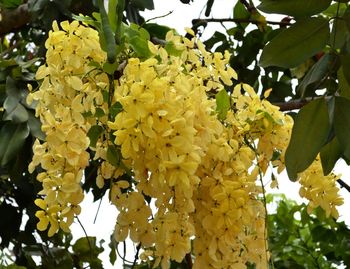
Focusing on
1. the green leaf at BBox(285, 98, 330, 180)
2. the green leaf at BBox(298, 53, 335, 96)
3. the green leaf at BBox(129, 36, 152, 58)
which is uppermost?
the green leaf at BBox(129, 36, 152, 58)

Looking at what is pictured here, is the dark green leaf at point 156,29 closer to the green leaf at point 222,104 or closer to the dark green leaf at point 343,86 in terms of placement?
the green leaf at point 222,104

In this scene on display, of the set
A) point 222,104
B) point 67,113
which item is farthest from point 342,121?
point 67,113

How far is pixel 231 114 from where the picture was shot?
81 centimetres

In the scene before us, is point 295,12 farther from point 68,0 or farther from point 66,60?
point 68,0

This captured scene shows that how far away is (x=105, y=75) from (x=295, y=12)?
0.20m

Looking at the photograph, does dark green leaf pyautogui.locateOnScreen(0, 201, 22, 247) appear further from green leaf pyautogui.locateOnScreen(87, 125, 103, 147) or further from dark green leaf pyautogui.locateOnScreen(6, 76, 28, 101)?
green leaf pyautogui.locateOnScreen(87, 125, 103, 147)

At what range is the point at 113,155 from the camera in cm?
74

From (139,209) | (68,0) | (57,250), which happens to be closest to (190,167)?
(139,209)

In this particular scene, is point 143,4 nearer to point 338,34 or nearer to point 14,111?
point 14,111

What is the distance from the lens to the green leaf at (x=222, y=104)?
801mm

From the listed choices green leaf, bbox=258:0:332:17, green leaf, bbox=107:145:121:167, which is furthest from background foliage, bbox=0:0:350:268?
green leaf, bbox=107:145:121:167

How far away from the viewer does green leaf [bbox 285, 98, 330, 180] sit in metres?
0.68

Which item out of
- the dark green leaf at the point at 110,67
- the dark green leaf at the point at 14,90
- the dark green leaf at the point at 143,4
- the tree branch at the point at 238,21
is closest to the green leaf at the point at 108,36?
the dark green leaf at the point at 110,67

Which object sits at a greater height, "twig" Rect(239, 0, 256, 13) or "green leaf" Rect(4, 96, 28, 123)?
"twig" Rect(239, 0, 256, 13)
